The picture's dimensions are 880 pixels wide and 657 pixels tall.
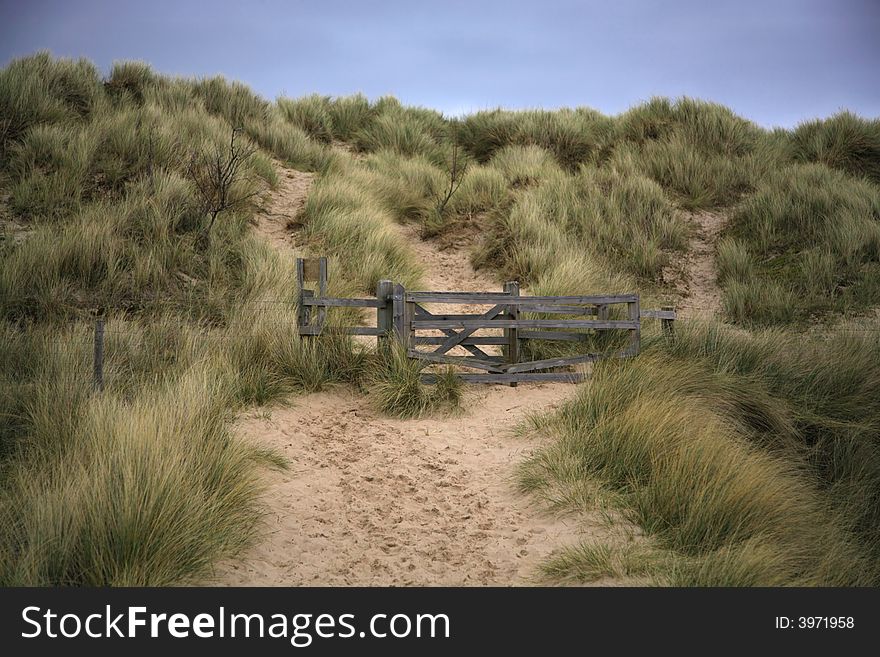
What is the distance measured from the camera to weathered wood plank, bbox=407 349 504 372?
8781 mm

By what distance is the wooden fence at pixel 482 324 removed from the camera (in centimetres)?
892

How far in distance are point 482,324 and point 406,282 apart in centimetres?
377

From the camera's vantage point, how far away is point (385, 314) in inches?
359

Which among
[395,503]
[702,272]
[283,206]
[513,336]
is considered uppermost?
[283,206]

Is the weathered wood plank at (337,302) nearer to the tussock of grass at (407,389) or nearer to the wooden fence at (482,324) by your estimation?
the wooden fence at (482,324)

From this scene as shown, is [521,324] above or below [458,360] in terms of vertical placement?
above

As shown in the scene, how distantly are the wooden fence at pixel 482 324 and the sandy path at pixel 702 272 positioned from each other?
128 inches

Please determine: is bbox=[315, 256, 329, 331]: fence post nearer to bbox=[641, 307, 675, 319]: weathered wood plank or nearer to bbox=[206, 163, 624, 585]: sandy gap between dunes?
bbox=[206, 163, 624, 585]: sandy gap between dunes

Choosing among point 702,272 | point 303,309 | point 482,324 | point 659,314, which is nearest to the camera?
point 303,309

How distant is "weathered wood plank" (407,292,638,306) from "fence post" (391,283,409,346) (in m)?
0.12

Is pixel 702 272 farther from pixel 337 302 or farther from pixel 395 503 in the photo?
pixel 395 503

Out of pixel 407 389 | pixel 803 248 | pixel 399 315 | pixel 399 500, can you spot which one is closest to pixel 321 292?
pixel 399 315

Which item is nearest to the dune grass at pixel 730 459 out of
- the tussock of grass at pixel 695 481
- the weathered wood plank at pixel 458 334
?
the tussock of grass at pixel 695 481

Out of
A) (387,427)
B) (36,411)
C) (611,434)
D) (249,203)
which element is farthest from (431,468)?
(249,203)
